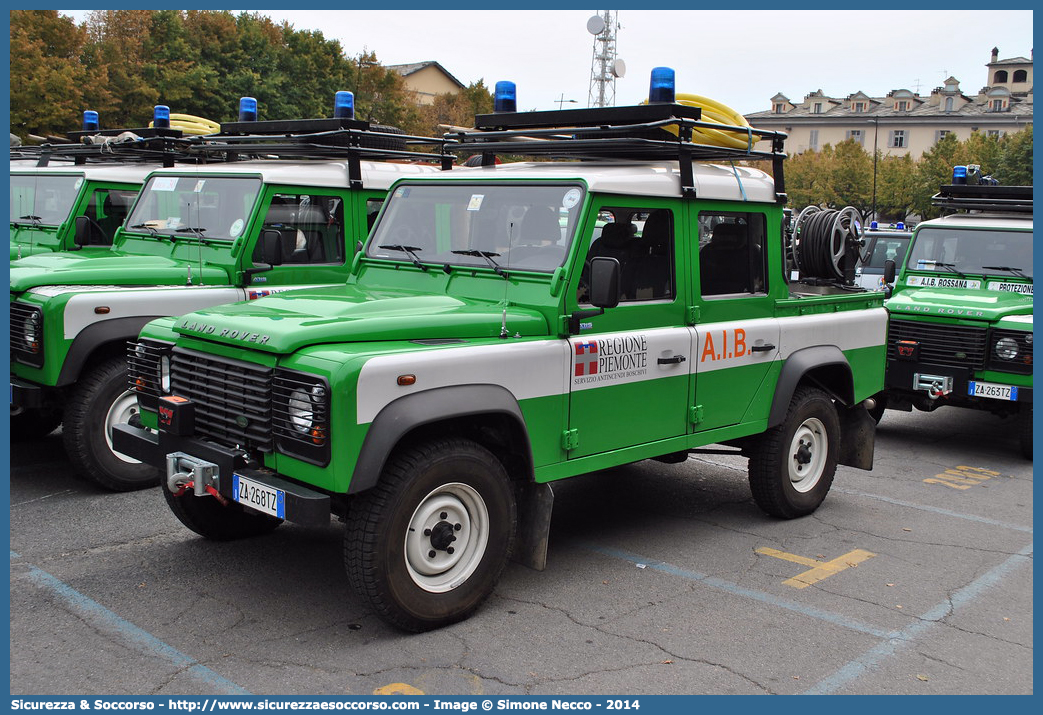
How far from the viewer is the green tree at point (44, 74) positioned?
25.8 meters

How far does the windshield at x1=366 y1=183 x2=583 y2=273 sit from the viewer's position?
535cm

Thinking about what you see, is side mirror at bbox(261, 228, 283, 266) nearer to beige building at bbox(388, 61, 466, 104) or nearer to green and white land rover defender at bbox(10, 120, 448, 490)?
green and white land rover defender at bbox(10, 120, 448, 490)

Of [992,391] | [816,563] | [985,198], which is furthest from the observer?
[985,198]

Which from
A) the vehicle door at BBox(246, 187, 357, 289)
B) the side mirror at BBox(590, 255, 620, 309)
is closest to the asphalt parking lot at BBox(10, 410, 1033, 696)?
the side mirror at BBox(590, 255, 620, 309)

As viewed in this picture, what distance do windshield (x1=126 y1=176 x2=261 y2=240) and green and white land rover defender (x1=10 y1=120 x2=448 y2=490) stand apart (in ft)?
0.04

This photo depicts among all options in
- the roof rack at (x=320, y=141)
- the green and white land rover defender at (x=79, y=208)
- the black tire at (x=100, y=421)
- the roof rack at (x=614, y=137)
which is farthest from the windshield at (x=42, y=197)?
the roof rack at (x=614, y=137)

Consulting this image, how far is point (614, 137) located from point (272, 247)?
318 cm

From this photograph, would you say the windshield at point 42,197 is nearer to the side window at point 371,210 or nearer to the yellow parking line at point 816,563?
the side window at point 371,210

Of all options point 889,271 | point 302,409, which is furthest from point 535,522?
point 889,271

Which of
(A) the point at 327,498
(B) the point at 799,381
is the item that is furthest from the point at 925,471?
(A) the point at 327,498

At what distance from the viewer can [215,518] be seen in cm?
585

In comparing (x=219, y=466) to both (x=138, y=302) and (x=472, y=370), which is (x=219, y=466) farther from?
(x=138, y=302)

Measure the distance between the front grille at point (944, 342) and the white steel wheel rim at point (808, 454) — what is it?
2866mm

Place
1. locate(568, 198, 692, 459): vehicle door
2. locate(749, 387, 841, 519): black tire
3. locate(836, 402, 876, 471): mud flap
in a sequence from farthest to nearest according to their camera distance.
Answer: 1. locate(836, 402, 876, 471): mud flap
2. locate(749, 387, 841, 519): black tire
3. locate(568, 198, 692, 459): vehicle door
